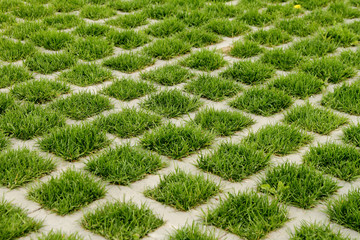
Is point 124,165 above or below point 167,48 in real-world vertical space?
below

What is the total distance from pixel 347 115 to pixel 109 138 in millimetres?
2009

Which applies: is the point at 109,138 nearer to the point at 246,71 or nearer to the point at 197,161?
the point at 197,161

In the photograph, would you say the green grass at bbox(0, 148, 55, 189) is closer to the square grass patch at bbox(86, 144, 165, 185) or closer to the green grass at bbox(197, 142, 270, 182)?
the square grass patch at bbox(86, 144, 165, 185)

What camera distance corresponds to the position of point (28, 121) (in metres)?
3.88

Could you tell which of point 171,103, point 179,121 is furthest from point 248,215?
point 171,103

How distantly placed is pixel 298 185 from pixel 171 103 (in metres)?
1.52

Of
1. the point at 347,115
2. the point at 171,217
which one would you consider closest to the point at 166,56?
the point at 347,115

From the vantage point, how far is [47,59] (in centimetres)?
512

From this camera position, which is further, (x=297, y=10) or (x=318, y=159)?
(x=297, y=10)

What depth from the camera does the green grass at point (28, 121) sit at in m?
3.81

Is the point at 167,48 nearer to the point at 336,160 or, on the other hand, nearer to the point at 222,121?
the point at 222,121

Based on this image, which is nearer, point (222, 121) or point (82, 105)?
point (222, 121)

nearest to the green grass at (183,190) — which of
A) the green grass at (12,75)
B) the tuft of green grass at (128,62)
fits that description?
the tuft of green grass at (128,62)

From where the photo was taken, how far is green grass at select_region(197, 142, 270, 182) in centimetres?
335
